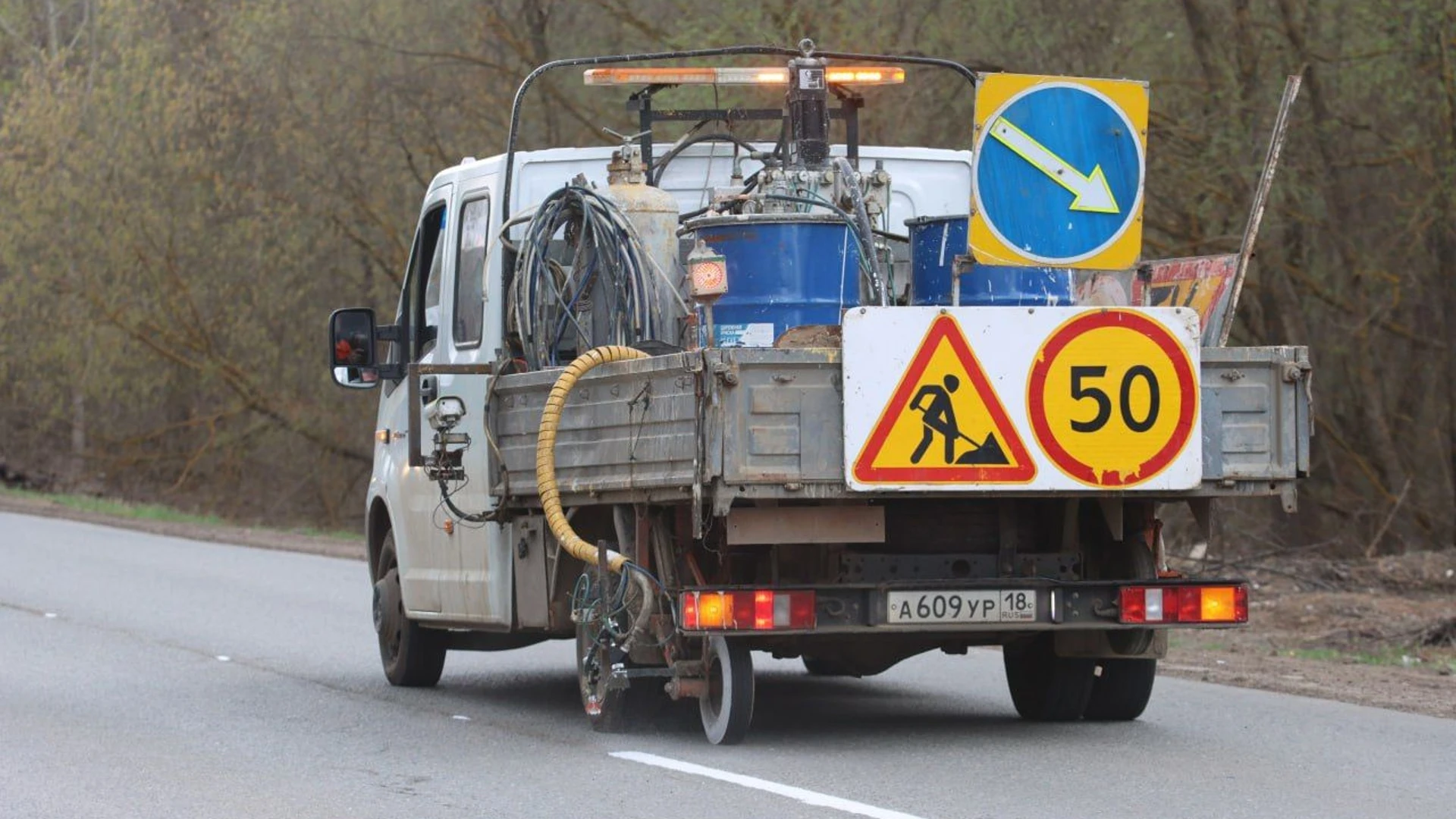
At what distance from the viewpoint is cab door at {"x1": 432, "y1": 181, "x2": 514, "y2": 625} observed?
32.1 ft

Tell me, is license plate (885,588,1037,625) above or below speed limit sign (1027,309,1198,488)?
below

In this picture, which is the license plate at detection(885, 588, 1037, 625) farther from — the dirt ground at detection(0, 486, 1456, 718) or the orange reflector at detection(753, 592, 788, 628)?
the dirt ground at detection(0, 486, 1456, 718)

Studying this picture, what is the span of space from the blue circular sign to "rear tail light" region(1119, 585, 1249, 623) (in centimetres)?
129

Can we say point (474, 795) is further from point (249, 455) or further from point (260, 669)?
point (249, 455)

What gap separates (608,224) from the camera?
9.00 metres

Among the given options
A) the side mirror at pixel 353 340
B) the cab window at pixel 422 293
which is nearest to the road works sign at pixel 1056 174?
the cab window at pixel 422 293

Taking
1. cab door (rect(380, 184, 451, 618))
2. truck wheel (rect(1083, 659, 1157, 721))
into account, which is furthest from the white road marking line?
cab door (rect(380, 184, 451, 618))

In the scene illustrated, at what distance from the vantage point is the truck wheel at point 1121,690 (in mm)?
9250

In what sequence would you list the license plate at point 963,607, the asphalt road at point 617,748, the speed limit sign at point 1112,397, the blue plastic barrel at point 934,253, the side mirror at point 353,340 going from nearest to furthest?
the asphalt road at point 617,748 → the speed limit sign at point 1112,397 → the license plate at point 963,607 → the blue plastic barrel at point 934,253 → the side mirror at point 353,340

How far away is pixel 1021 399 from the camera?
777 centimetres

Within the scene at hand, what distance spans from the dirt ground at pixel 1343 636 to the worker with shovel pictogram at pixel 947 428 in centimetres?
322

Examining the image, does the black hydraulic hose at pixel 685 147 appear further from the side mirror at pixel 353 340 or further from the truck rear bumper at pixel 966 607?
the truck rear bumper at pixel 966 607

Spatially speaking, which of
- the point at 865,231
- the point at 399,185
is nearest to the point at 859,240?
the point at 865,231

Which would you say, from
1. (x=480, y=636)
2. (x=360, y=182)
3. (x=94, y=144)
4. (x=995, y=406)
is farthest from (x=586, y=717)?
(x=94, y=144)
